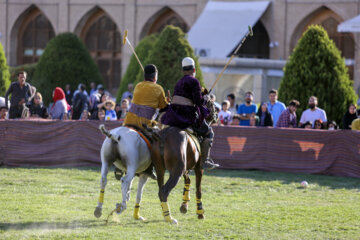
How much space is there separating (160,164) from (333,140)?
8.04 meters

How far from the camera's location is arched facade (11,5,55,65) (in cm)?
4766

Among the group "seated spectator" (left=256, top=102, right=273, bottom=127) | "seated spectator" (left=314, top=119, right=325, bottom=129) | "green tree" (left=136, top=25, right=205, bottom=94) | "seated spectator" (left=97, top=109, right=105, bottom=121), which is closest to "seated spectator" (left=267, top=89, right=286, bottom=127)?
"seated spectator" (left=256, top=102, right=273, bottom=127)

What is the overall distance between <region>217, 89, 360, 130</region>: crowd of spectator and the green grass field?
74.2 inches

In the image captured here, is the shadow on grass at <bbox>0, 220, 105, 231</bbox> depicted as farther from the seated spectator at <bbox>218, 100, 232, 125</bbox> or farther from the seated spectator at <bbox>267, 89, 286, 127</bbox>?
the seated spectator at <bbox>267, 89, 286, 127</bbox>

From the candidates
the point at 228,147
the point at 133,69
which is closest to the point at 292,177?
the point at 228,147

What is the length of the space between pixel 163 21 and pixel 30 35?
383 inches

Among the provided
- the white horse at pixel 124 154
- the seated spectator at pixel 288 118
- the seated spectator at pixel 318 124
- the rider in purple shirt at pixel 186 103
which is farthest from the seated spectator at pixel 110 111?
the white horse at pixel 124 154

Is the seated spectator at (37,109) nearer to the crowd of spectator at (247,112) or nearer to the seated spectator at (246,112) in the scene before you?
the crowd of spectator at (247,112)

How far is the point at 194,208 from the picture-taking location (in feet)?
39.4

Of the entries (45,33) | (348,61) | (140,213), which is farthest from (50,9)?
(140,213)

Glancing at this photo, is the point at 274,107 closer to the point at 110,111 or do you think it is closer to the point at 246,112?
the point at 246,112

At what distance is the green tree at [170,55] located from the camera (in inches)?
830

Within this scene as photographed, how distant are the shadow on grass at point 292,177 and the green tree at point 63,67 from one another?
18.5m

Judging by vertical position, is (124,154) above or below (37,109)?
below
